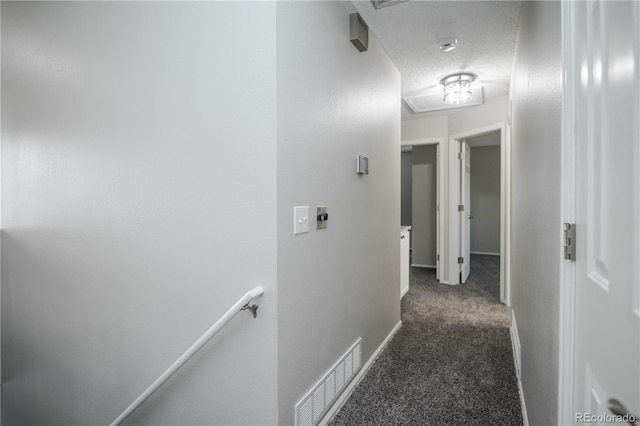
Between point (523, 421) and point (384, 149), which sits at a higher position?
point (384, 149)

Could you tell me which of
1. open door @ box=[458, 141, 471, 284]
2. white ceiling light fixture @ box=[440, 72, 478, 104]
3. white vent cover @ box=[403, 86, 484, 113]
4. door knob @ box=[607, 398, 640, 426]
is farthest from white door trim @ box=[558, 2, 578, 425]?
open door @ box=[458, 141, 471, 284]

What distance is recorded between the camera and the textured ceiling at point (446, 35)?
2.06 metres

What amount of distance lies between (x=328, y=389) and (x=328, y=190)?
1.11 m

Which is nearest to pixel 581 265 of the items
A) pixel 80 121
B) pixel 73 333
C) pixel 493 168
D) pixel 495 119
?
pixel 80 121

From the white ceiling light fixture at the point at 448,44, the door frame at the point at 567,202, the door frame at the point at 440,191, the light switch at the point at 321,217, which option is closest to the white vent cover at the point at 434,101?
the door frame at the point at 440,191

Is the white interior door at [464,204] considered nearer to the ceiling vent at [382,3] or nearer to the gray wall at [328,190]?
the gray wall at [328,190]

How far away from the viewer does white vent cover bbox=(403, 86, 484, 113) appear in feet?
11.9

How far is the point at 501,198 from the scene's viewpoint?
3.73m

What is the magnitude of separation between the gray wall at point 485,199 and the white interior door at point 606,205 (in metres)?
6.65

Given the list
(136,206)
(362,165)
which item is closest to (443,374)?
(362,165)

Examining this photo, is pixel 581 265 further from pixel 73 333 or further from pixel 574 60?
pixel 73 333

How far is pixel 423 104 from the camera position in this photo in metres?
4.00

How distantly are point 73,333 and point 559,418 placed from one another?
99.2 inches

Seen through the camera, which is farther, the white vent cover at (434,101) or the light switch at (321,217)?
the white vent cover at (434,101)
